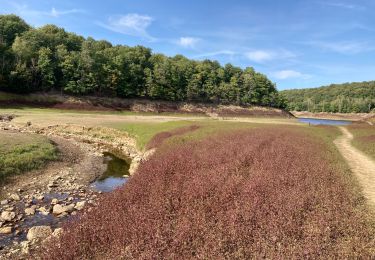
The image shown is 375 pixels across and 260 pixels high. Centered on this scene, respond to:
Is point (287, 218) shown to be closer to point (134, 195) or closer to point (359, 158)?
point (134, 195)

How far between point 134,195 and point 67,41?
107 meters

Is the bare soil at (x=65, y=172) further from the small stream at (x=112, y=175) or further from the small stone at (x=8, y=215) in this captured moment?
the small stone at (x=8, y=215)

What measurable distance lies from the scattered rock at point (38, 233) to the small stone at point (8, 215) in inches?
102

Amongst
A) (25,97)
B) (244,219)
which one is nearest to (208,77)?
(25,97)

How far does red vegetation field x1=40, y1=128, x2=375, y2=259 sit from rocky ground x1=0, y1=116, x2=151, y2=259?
8.95 feet

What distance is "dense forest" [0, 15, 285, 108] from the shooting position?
81.4 meters

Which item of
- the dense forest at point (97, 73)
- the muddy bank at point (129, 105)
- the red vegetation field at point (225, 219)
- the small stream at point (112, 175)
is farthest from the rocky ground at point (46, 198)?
the dense forest at point (97, 73)

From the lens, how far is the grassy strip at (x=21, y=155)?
19.1 meters

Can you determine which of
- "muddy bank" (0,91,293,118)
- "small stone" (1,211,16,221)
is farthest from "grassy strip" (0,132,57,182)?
"muddy bank" (0,91,293,118)

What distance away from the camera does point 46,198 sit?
16453 millimetres

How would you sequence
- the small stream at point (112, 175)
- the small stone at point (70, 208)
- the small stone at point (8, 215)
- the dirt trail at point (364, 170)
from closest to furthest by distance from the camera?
the small stone at point (8, 215), the dirt trail at point (364, 170), the small stone at point (70, 208), the small stream at point (112, 175)

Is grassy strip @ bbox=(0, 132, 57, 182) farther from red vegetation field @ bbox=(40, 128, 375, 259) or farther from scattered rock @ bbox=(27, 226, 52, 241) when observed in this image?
red vegetation field @ bbox=(40, 128, 375, 259)

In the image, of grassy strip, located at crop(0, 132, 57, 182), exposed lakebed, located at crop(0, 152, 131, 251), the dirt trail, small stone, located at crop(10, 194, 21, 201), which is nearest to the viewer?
exposed lakebed, located at crop(0, 152, 131, 251)

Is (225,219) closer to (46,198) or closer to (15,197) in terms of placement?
(46,198)
